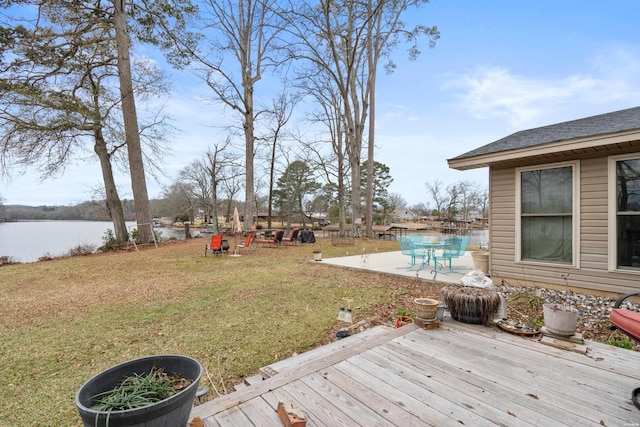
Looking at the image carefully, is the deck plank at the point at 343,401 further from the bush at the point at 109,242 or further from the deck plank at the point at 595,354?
the bush at the point at 109,242

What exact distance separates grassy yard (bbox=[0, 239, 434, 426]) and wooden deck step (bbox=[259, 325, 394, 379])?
1.36 ft

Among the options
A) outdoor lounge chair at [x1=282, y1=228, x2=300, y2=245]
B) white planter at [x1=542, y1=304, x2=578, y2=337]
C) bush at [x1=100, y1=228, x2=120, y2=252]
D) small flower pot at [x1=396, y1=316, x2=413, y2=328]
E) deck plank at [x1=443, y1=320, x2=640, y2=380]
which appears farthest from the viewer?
outdoor lounge chair at [x1=282, y1=228, x2=300, y2=245]

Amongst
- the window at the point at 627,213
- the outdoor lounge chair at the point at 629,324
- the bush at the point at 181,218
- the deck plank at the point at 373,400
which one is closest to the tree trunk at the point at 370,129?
the window at the point at 627,213

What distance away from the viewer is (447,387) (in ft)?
6.33

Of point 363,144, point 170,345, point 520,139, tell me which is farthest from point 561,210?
point 363,144

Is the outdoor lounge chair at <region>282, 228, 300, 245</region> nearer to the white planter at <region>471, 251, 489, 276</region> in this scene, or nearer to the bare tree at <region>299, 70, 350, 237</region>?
the bare tree at <region>299, 70, 350, 237</region>

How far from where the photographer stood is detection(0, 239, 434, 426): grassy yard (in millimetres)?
2650

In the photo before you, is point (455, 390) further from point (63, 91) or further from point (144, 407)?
point (63, 91)

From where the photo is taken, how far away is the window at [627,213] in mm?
4086

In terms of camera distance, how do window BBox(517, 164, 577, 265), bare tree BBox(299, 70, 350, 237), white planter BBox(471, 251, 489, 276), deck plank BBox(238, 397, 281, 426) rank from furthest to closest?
bare tree BBox(299, 70, 350, 237) → white planter BBox(471, 251, 489, 276) → window BBox(517, 164, 577, 265) → deck plank BBox(238, 397, 281, 426)

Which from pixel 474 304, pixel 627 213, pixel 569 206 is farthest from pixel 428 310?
pixel 627 213

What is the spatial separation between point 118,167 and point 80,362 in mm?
12287

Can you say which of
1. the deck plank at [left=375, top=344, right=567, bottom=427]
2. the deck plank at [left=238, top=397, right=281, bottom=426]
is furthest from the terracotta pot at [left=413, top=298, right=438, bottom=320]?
the deck plank at [left=238, top=397, right=281, bottom=426]

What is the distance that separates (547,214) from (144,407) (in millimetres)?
5813
